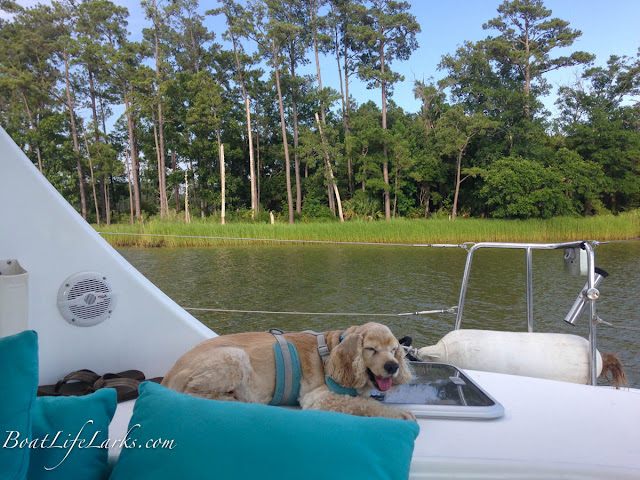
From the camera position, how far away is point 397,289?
27.2ft

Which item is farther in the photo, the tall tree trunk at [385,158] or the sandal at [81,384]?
the tall tree trunk at [385,158]

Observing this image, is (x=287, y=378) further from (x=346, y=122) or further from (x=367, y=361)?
(x=346, y=122)

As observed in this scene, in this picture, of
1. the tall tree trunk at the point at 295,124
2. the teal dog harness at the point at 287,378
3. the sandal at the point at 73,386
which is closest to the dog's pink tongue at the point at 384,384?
the teal dog harness at the point at 287,378

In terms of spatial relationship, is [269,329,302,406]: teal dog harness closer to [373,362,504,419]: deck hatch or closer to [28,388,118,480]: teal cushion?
[373,362,504,419]: deck hatch

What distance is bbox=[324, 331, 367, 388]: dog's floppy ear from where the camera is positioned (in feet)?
4.95

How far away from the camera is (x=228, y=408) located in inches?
39.6

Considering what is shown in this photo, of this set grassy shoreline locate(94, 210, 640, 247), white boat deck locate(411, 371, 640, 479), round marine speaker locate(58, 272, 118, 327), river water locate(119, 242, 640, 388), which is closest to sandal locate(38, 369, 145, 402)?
round marine speaker locate(58, 272, 118, 327)

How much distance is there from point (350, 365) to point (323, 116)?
26839mm

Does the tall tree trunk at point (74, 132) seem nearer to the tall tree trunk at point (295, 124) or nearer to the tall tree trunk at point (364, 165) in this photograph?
the tall tree trunk at point (295, 124)

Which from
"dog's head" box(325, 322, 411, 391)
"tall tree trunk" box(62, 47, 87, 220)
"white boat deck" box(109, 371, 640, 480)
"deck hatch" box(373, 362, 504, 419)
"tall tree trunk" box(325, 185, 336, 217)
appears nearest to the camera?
"white boat deck" box(109, 371, 640, 480)

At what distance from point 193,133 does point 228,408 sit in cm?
3131

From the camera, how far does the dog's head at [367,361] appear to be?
1.50 m

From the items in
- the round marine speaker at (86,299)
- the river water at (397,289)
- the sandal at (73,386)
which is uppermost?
the round marine speaker at (86,299)

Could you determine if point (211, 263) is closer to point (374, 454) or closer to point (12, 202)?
point (12, 202)
